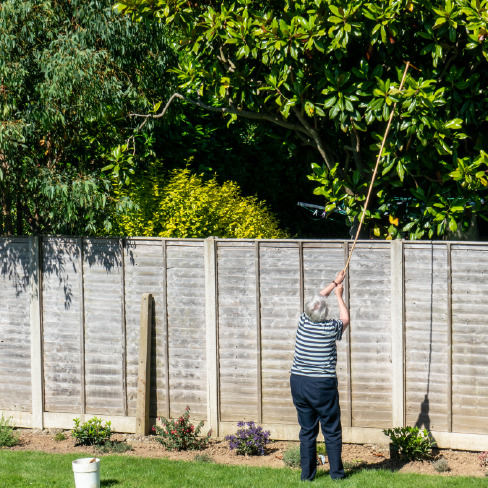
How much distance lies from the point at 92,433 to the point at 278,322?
2.47 metres

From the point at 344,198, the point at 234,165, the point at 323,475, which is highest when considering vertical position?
the point at 234,165

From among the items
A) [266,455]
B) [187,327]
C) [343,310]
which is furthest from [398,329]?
[187,327]

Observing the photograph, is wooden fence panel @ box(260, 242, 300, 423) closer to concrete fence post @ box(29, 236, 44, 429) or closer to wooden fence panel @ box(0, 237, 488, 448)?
wooden fence panel @ box(0, 237, 488, 448)

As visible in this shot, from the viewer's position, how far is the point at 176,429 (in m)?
8.60

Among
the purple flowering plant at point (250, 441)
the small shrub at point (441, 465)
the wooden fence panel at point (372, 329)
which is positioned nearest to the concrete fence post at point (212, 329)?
the purple flowering plant at point (250, 441)

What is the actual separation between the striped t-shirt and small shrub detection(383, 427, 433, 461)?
47.7 inches

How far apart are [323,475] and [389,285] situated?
2.15 meters

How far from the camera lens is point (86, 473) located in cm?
694

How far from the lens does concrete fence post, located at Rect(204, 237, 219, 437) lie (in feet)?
29.0

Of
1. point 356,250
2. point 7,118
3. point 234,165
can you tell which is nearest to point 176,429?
point 356,250

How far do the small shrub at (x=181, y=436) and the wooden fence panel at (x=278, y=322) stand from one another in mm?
805

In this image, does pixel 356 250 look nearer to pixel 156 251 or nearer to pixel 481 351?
pixel 481 351

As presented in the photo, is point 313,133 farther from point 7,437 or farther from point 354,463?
point 7,437

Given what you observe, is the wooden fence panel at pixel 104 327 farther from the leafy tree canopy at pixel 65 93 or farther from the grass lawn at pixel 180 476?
the grass lawn at pixel 180 476
